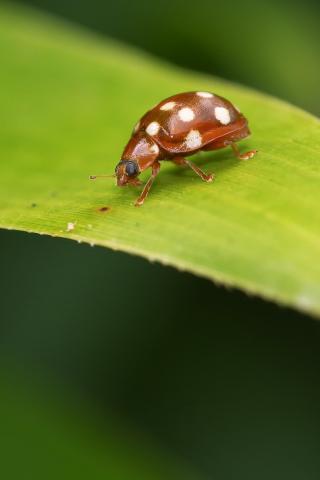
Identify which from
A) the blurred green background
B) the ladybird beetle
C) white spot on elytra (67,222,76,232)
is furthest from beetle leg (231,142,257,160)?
the blurred green background

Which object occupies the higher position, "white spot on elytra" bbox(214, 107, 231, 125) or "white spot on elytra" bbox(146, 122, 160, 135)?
"white spot on elytra" bbox(214, 107, 231, 125)

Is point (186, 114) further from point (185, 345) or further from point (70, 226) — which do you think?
point (185, 345)

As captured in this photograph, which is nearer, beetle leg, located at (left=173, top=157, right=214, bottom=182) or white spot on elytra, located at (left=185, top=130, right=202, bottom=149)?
beetle leg, located at (left=173, top=157, right=214, bottom=182)

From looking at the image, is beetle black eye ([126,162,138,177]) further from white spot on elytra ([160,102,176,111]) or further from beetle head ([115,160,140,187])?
white spot on elytra ([160,102,176,111])

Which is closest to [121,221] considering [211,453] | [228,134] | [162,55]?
[228,134]

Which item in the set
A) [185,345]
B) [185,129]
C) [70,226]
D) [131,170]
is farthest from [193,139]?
[185,345]

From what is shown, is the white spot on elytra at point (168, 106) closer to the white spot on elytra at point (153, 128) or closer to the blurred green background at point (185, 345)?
the white spot on elytra at point (153, 128)

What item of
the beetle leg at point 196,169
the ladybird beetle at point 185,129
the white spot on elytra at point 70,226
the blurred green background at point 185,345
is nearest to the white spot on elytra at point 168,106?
the ladybird beetle at point 185,129

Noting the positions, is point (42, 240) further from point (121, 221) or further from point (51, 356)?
point (121, 221)
